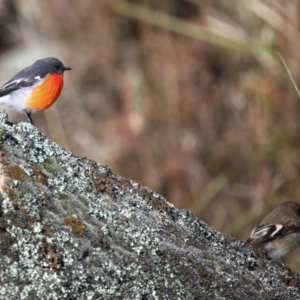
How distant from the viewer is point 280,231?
248 inches

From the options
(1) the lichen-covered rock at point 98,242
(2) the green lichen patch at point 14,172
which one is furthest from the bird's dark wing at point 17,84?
(2) the green lichen patch at point 14,172

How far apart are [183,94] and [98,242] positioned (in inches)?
370

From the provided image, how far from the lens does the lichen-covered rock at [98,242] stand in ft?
9.97

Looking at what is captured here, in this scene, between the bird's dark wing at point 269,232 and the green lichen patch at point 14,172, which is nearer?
the green lichen patch at point 14,172

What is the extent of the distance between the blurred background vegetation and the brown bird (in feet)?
12.7

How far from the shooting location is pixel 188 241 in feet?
11.8

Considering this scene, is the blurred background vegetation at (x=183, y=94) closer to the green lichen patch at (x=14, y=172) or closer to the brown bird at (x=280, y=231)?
the brown bird at (x=280, y=231)

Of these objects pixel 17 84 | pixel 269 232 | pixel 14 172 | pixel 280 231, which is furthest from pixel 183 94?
pixel 14 172

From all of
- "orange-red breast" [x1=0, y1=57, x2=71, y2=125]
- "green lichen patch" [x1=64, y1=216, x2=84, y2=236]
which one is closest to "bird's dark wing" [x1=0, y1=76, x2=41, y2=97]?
"orange-red breast" [x1=0, y1=57, x2=71, y2=125]

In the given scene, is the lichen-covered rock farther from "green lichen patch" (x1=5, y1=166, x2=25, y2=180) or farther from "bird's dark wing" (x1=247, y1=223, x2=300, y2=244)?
"bird's dark wing" (x1=247, y1=223, x2=300, y2=244)

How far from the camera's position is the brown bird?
5.88 meters

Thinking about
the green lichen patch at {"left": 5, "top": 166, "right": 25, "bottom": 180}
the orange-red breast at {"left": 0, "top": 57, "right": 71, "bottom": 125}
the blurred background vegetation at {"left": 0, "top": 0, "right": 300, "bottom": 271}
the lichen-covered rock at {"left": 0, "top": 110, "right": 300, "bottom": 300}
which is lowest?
the blurred background vegetation at {"left": 0, "top": 0, "right": 300, "bottom": 271}

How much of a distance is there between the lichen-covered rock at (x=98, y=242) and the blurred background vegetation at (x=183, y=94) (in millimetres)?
6597

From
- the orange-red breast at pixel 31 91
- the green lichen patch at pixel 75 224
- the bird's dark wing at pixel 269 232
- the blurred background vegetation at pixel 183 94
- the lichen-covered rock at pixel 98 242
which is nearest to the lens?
the lichen-covered rock at pixel 98 242
